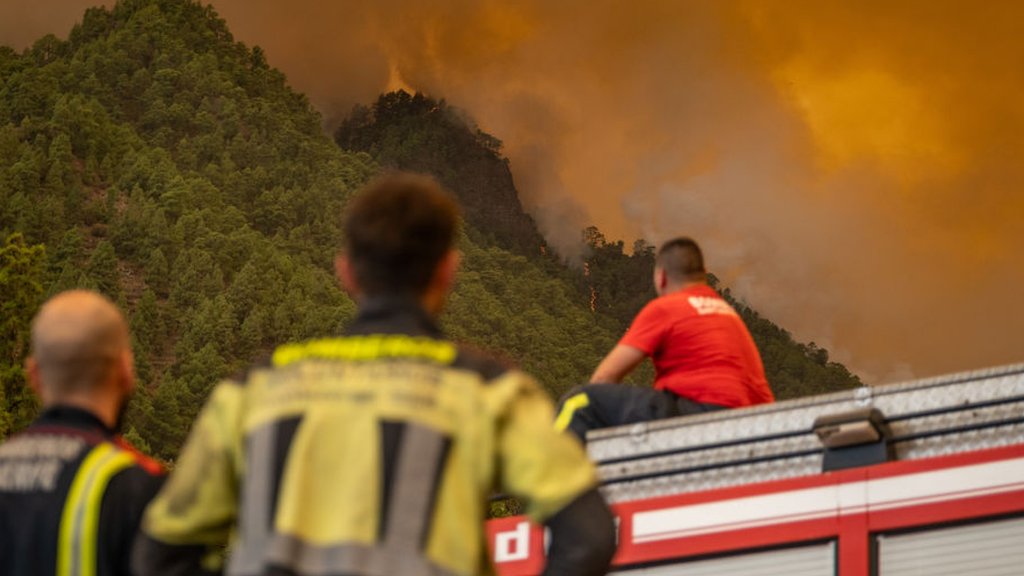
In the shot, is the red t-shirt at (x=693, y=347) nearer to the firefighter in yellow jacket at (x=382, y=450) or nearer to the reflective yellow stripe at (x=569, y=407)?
the reflective yellow stripe at (x=569, y=407)

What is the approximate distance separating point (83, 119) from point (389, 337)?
103620mm

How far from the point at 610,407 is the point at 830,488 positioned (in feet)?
5.13

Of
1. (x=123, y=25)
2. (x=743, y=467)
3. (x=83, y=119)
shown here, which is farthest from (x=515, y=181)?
(x=743, y=467)

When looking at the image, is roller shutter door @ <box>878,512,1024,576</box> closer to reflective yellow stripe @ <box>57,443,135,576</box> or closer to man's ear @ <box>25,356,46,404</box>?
reflective yellow stripe @ <box>57,443,135,576</box>

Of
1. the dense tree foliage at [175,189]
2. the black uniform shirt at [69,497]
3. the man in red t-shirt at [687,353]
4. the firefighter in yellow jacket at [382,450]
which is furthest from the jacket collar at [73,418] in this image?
the dense tree foliage at [175,189]

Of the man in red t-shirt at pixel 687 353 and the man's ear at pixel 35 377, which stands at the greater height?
the man in red t-shirt at pixel 687 353

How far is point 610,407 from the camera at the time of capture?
6.73 m

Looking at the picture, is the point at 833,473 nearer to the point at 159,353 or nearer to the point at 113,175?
the point at 159,353

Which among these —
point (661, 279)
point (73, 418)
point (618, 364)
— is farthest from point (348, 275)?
point (661, 279)

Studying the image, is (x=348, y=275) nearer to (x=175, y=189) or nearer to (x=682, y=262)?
(x=682, y=262)

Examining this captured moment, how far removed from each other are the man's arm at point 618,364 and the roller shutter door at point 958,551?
1915 mm

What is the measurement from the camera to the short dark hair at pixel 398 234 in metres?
2.96

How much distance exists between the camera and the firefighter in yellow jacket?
282cm

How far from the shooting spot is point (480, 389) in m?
2.92
